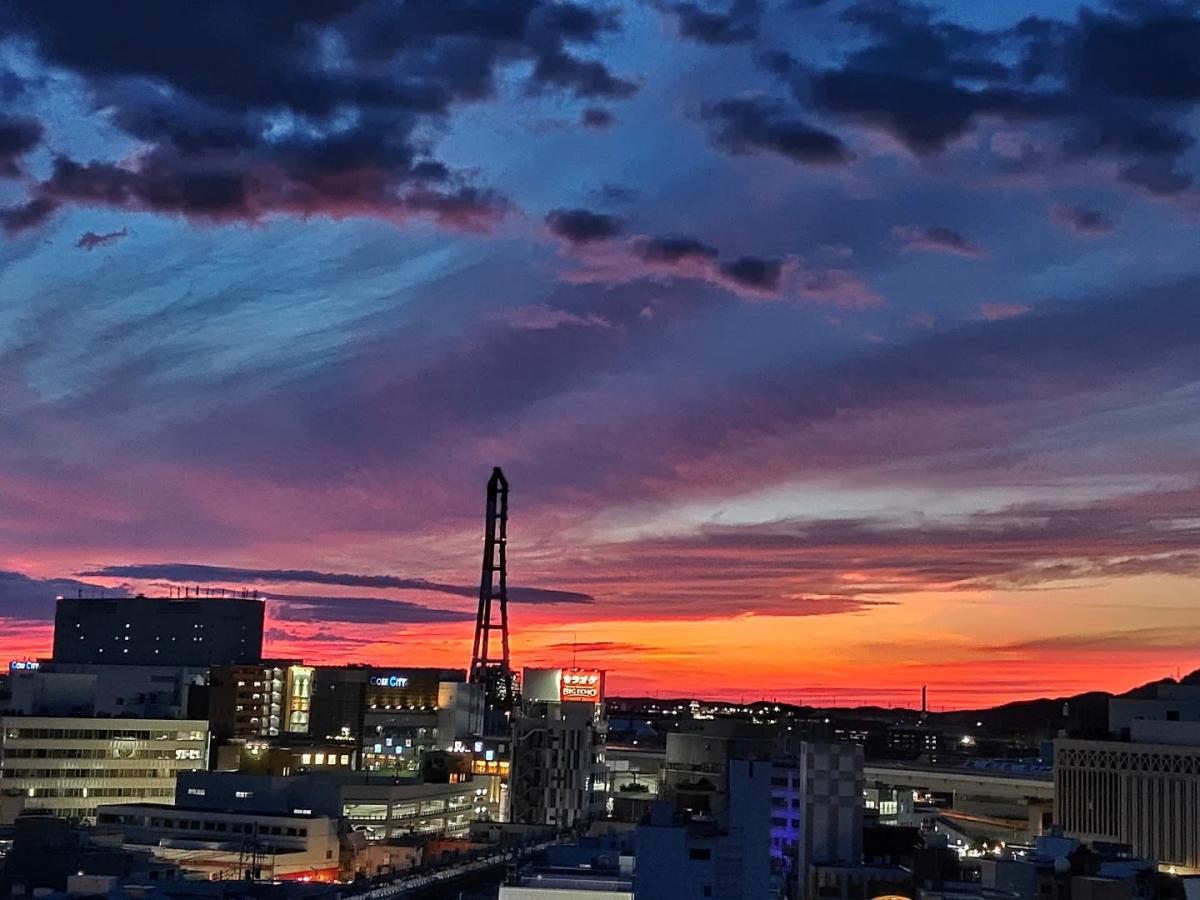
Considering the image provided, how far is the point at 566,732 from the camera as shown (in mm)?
147625

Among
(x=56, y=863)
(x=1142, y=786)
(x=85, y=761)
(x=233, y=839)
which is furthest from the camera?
(x=85, y=761)

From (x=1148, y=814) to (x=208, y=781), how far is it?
247 feet

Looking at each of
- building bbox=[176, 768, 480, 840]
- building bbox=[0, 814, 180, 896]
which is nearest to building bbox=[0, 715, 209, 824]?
building bbox=[176, 768, 480, 840]

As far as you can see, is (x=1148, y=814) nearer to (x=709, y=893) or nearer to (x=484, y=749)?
(x=484, y=749)

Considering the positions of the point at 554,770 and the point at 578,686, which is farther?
the point at 578,686

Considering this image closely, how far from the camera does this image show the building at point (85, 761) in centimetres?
14688

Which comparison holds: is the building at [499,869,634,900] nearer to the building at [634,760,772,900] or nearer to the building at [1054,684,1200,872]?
the building at [634,760,772,900]

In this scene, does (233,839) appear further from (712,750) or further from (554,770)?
(712,750)

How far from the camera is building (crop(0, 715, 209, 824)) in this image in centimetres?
14688

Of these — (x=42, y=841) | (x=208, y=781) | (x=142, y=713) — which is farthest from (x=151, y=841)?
(x=142, y=713)

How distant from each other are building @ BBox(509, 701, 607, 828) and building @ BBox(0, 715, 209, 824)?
29.4m

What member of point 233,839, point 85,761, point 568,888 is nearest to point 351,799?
point 233,839

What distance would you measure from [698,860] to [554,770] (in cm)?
8454

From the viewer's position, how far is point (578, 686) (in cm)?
17425
